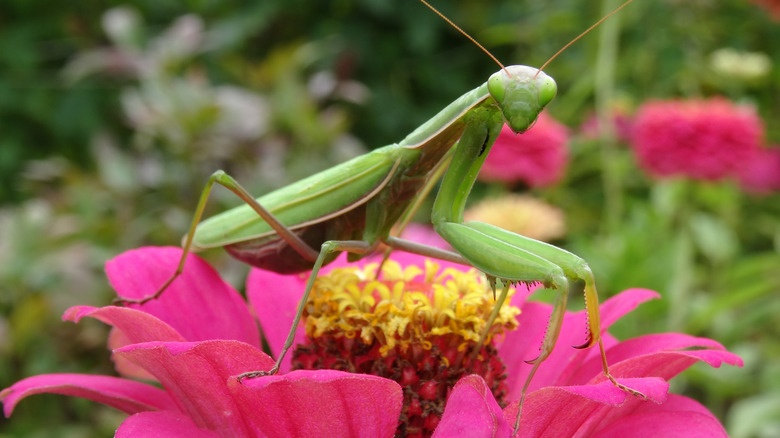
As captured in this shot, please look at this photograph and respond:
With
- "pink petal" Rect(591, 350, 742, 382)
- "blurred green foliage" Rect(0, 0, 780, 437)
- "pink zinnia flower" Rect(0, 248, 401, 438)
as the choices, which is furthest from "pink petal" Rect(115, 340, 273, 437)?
"blurred green foliage" Rect(0, 0, 780, 437)

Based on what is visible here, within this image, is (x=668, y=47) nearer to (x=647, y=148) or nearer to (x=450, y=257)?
(x=647, y=148)

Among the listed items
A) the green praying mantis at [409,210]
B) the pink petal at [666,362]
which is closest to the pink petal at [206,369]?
the green praying mantis at [409,210]

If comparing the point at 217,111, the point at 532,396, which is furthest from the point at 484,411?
the point at 217,111

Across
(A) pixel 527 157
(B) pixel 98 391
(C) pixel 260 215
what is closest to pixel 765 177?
(A) pixel 527 157

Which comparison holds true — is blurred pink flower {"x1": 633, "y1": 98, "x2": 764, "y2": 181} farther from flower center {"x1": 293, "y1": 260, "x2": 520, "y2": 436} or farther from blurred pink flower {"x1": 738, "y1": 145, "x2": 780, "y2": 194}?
flower center {"x1": 293, "y1": 260, "x2": 520, "y2": 436}

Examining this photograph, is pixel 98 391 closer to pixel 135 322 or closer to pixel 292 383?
pixel 135 322

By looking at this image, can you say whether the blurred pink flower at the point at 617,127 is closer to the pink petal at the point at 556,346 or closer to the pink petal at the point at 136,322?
the pink petal at the point at 556,346
